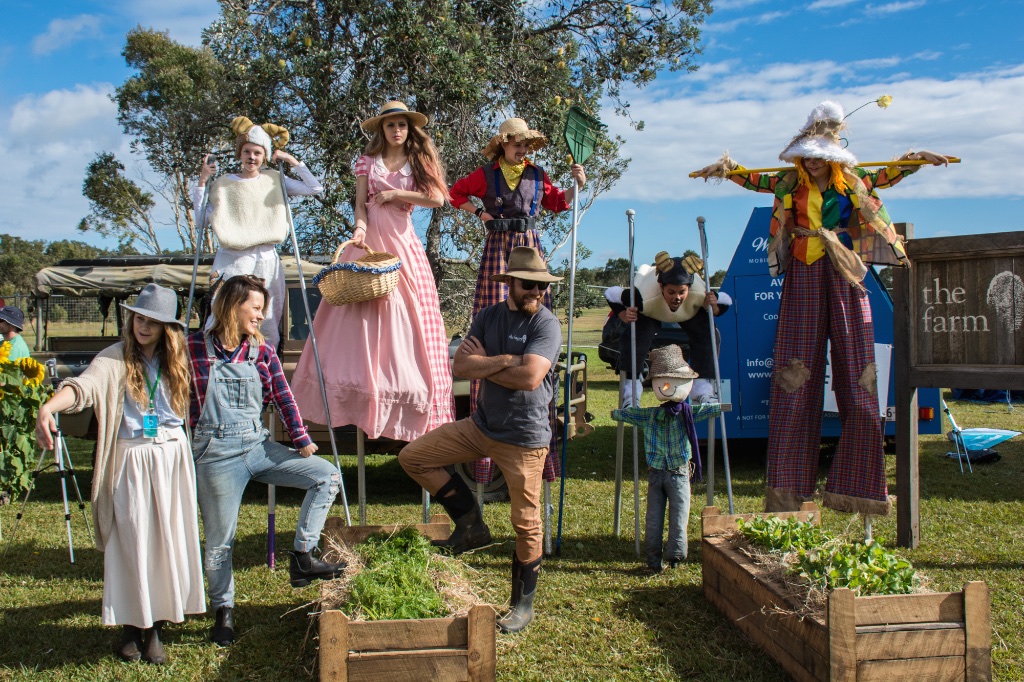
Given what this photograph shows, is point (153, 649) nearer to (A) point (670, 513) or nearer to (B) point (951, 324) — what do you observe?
(A) point (670, 513)

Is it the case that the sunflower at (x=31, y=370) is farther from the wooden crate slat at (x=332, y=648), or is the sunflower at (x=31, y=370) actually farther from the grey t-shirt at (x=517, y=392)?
the wooden crate slat at (x=332, y=648)

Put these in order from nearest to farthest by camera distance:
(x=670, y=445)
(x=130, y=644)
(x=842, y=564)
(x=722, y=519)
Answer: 1. (x=842, y=564)
2. (x=130, y=644)
3. (x=722, y=519)
4. (x=670, y=445)

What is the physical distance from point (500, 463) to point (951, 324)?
299 centimetres

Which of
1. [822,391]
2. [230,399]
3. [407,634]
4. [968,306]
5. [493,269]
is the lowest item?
[407,634]

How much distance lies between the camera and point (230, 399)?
3.83 meters

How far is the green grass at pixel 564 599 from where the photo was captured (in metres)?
3.53

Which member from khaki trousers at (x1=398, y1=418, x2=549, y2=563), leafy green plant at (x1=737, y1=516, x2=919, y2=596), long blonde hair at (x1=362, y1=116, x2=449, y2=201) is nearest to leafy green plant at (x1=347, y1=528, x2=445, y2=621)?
khaki trousers at (x1=398, y1=418, x2=549, y2=563)

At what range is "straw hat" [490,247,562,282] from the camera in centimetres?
397

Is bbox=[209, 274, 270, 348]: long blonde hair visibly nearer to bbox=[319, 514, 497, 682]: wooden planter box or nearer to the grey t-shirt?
the grey t-shirt

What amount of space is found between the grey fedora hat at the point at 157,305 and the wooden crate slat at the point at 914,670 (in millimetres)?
3136

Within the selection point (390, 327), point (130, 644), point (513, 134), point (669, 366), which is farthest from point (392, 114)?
point (130, 644)

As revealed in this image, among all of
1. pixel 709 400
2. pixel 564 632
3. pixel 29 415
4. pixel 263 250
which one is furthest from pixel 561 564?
pixel 29 415

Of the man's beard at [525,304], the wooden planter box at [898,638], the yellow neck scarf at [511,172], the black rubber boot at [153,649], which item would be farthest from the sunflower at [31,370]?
the wooden planter box at [898,638]

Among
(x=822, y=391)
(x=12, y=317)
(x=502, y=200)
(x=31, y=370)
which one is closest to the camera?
(x=822, y=391)
